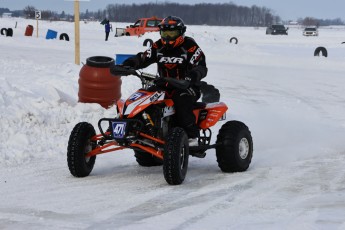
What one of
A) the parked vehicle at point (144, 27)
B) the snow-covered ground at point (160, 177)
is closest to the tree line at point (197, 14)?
the parked vehicle at point (144, 27)

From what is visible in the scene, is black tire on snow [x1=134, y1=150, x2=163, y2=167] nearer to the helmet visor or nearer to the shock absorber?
the shock absorber

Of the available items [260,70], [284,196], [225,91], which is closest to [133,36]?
[260,70]

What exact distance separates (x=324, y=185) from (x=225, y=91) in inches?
374

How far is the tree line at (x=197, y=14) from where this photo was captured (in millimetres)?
A: 129125

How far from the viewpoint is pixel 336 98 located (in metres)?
14.8

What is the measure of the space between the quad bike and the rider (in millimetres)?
128

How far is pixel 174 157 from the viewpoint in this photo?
17.9 feet

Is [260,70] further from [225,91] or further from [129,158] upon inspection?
[129,158]

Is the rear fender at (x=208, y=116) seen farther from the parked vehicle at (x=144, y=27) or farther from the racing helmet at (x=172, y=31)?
the parked vehicle at (x=144, y=27)

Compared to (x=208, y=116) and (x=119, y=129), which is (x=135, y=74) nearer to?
(x=119, y=129)

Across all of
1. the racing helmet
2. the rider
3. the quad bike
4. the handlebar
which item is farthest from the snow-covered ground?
the racing helmet

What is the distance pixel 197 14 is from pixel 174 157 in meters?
145

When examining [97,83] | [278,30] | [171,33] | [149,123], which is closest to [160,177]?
[149,123]

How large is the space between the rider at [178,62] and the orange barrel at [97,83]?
10.9 feet
